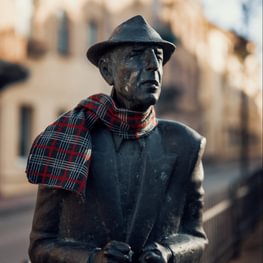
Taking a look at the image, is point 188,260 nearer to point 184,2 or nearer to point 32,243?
point 32,243

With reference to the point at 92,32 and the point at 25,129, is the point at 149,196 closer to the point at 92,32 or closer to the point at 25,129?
the point at 25,129

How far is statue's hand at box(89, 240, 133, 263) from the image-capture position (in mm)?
1719

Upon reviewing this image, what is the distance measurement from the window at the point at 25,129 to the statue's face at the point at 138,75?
15.5 metres

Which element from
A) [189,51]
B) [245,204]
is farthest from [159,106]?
[245,204]

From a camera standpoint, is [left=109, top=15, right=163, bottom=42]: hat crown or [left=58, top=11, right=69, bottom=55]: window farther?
[left=58, top=11, right=69, bottom=55]: window

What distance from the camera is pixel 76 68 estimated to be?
774 inches

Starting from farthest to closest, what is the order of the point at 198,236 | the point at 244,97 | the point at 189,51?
the point at 189,51 < the point at 244,97 < the point at 198,236

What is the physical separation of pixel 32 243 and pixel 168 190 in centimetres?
60

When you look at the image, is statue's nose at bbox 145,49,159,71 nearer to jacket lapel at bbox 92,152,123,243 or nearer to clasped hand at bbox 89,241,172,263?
jacket lapel at bbox 92,152,123,243

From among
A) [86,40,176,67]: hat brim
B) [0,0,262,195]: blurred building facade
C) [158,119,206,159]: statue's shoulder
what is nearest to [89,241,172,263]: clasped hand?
[158,119,206,159]: statue's shoulder

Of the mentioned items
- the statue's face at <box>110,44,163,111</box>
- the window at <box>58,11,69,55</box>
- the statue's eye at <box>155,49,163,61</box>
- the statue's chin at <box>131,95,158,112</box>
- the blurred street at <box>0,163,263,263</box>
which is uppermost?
the window at <box>58,11,69,55</box>

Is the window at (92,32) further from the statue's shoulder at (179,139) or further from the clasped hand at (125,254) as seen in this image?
the clasped hand at (125,254)

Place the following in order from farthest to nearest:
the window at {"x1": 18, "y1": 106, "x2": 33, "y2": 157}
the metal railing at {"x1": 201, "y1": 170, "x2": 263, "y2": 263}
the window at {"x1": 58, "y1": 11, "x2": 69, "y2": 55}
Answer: the window at {"x1": 58, "y1": 11, "x2": 69, "y2": 55} → the window at {"x1": 18, "y1": 106, "x2": 33, "y2": 157} → the metal railing at {"x1": 201, "y1": 170, "x2": 263, "y2": 263}

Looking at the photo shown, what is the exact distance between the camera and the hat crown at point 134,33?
6.46 feet
